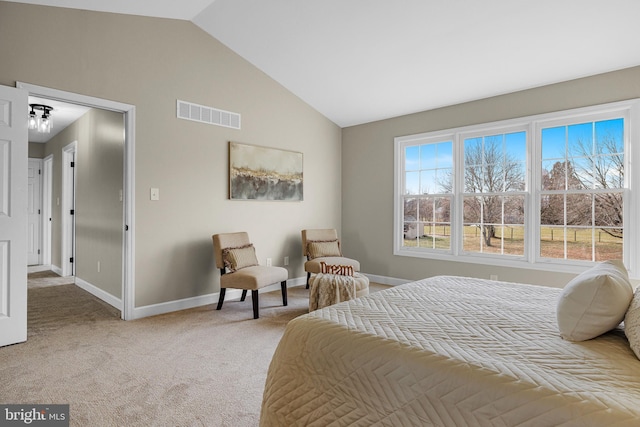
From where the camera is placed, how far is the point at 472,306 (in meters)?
1.79

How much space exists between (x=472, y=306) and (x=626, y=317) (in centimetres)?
61

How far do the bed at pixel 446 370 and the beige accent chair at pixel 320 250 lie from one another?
2.62 metres

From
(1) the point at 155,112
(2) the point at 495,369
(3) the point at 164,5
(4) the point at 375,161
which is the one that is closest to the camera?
(2) the point at 495,369

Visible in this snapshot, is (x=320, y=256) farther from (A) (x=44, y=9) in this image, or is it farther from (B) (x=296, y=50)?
(A) (x=44, y=9)

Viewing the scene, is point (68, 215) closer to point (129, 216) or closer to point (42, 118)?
point (42, 118)

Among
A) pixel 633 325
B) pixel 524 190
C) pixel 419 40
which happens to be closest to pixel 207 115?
pixel 419 40

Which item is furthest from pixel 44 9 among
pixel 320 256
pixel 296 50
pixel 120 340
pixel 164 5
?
pixel 320 256

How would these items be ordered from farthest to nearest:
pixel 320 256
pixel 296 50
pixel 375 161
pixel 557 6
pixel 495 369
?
pixel 375 161, pixel 320 256, pixel 296 50, pixel 557 6, pixel 495 369

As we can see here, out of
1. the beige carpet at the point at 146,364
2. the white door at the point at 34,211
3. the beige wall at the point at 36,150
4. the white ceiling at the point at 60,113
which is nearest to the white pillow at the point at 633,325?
the beige carpet at the point at 146,364

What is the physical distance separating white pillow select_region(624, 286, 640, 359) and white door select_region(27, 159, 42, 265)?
26.9 ft

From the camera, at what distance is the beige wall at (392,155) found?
3.53 metres

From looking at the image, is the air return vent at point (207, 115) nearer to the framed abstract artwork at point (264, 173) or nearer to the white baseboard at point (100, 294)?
the framed abstract artwork at point (264, 173)

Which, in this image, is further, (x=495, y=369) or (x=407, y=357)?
(x=407, y=357)

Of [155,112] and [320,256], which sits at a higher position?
[155,112]
